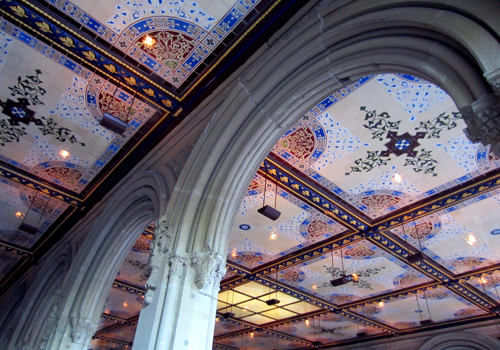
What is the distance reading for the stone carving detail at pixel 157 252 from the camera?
14.4 ft

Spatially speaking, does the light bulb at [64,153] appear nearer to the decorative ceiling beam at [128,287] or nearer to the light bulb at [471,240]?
the decorative ceiling beam at [128,287]

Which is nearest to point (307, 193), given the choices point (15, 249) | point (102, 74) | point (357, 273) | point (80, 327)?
point (102, 74)

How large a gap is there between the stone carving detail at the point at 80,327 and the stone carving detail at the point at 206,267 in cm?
411

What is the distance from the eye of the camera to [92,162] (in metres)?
7.02

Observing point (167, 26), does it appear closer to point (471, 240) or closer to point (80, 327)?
point (80, 327)

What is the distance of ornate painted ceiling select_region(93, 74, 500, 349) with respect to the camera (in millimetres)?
5484

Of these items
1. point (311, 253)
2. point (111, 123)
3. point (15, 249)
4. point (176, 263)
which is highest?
point (15, 249)

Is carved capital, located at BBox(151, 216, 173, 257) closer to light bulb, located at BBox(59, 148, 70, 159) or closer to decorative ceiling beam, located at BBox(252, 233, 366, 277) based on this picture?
light bulb, located at BBox(59, 148, 70, 159)

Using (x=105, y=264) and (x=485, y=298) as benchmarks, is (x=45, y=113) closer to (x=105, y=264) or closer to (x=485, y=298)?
(x=105, y=264)

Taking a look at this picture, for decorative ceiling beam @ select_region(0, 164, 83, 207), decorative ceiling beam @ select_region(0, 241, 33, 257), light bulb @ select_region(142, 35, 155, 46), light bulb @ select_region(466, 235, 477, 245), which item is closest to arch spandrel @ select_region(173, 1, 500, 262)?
light bulb @ select_region(142, 35, 155, 46)

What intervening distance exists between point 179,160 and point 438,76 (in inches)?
154

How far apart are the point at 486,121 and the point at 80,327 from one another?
7.57 m

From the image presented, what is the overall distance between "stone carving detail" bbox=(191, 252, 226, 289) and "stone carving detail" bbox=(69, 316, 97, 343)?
162 inches

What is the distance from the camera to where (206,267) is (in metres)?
4.34
